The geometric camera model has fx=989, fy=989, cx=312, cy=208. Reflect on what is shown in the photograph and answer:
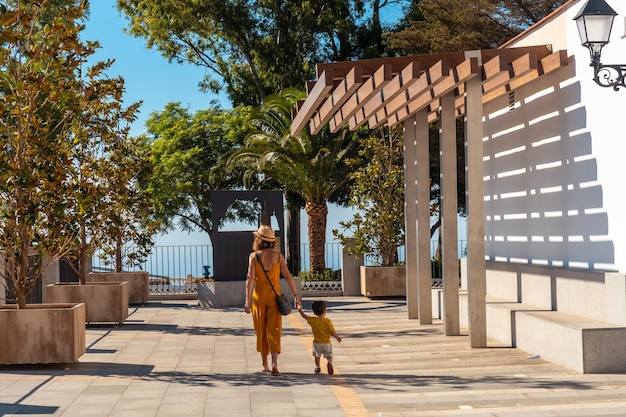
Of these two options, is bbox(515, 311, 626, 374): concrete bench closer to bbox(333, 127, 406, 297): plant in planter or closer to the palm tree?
bbox(333, 127, 406, 297): plant in planter

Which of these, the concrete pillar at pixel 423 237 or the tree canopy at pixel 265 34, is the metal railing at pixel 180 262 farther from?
the tree canopy at pixel 265 34

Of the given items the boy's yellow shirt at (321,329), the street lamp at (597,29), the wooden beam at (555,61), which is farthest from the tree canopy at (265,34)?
the street lamp at (597,29)

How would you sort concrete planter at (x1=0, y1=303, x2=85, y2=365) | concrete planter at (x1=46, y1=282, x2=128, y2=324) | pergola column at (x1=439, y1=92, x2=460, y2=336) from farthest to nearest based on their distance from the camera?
1. concrete planter at (x1=46, y1=282, x2=128, y2=324)
2. pergola column at (x1=439, y1=92, x2=460, y2=336)
3. concrete planter at (x1=0, y1=303, x2=85, y2=365)

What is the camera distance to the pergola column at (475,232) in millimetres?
13742

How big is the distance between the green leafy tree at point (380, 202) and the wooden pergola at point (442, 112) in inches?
292

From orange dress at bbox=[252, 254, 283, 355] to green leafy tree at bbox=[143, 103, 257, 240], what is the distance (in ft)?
93.5

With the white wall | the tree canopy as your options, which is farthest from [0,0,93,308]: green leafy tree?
the tree canopy

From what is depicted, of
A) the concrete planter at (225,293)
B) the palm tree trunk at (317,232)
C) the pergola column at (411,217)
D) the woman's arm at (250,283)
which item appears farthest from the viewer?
the palm tree trunk at (317,232)

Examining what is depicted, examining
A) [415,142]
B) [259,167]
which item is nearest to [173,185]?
[259,167]

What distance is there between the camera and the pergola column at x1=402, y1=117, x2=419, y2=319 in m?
18.6

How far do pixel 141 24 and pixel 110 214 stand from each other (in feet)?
89.0

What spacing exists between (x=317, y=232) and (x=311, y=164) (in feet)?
7.40

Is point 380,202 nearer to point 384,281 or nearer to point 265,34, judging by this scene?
point 384,281

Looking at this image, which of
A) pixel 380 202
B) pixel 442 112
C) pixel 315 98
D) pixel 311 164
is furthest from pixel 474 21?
pixel 315 98
